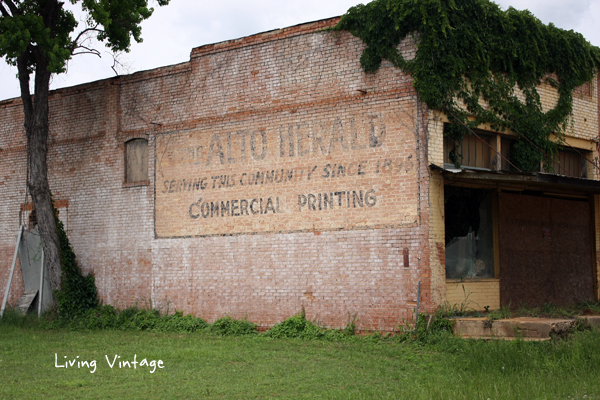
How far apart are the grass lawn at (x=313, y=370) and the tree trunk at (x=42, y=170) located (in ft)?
12.3

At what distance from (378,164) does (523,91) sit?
4.22 m

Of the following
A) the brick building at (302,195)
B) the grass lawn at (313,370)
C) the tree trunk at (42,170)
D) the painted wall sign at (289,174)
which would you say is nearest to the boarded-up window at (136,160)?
the brick building at (302,195)

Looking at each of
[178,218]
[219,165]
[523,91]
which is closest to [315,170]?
[219,165]

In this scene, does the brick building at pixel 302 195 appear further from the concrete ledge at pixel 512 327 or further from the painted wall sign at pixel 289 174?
the concrete ledge at pixel 512 327

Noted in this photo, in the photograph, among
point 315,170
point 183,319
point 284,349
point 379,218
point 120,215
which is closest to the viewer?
point 284,349

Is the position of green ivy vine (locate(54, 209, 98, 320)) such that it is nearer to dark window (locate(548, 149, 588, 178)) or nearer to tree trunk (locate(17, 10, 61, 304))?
tree trunk (locate(17, 10, 61, 304))

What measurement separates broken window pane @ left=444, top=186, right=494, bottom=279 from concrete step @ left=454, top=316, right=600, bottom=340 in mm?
1506

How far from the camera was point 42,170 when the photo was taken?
53.2 ft

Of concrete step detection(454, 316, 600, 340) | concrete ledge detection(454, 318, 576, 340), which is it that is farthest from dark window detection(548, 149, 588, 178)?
concrete ledge detection(454, 318, 576, 340)

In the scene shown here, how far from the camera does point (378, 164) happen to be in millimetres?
13172

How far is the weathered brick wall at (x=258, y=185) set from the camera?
1297 centimetres

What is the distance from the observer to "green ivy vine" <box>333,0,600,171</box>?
42.1 ft

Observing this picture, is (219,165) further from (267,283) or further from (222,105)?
(267,283)

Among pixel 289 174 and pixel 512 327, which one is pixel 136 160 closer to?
pixel 289 174
